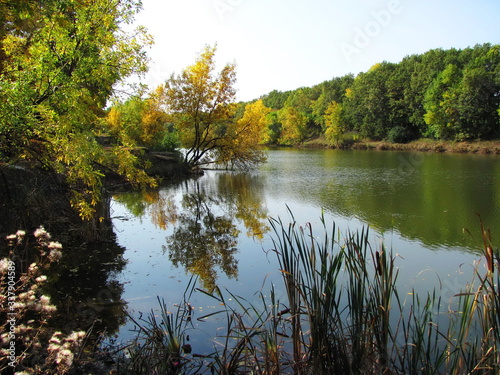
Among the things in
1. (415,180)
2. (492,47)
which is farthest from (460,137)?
(415,180)

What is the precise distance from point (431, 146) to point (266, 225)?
118ft

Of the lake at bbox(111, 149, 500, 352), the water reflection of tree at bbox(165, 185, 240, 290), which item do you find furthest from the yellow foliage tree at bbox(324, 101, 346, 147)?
the water reflection of tree at bbox(165, 185, 240, 290)

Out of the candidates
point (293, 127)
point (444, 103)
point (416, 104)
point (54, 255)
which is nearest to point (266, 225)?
point (54, 255)

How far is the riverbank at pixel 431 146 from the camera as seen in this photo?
116 feet

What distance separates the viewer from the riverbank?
35309 mm

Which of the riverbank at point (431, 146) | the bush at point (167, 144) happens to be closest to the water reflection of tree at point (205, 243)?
the bush at point (167, 144)

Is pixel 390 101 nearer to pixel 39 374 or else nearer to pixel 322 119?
pixel 322 119

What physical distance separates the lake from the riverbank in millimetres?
17558

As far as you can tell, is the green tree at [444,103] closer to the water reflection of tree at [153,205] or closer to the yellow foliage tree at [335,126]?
the yellow foliage tree at [335,126]

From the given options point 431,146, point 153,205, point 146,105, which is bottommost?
point 153,205

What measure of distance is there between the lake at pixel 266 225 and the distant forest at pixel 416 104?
21.1 meters

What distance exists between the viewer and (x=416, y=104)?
46344 millimetres

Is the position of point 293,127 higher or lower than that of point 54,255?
higher

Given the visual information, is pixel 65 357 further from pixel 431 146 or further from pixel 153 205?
pixel 431 146
